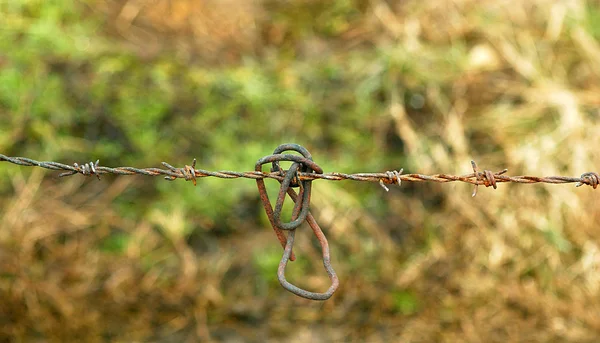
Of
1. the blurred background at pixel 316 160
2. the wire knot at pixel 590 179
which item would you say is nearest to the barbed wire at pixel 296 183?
the wire knot at pixel 590 179

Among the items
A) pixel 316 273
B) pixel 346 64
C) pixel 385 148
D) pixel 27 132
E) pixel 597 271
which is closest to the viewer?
pixel 597 271

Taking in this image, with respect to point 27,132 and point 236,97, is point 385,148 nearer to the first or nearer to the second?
point 236,97

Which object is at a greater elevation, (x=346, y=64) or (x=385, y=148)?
(x=346, y=64)

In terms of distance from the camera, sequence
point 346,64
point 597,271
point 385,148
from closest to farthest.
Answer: point 597,271 < point 385,148 < point 346,64

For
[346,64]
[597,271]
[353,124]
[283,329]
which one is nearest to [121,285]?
[283,329]

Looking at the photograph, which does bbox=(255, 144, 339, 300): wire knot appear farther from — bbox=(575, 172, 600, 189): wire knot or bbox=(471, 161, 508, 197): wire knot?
bbox=(575, 172, 600, 189): wire knot

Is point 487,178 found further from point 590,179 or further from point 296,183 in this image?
point 296,183

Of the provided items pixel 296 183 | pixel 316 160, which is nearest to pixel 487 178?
pixel 296 183

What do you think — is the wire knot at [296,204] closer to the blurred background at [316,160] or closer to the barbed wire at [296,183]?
the barbed wire at [296,183]
